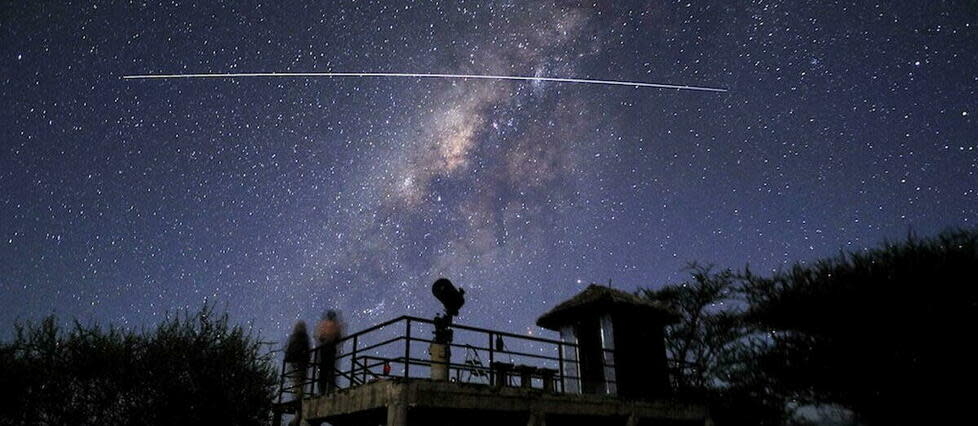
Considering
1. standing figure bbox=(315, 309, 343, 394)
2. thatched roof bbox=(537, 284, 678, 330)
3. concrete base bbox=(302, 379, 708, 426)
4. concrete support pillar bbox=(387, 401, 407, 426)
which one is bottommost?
concrete support pillar bbox=(387, 401, 407, 426)

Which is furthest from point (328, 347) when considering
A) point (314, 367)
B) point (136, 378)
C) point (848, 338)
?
point (848, 338)

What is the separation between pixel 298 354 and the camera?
14727mm

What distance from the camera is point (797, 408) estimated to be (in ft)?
77.5

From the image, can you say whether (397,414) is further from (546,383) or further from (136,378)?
(136,378)

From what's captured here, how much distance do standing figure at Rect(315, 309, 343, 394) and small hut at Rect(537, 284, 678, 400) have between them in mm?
5708

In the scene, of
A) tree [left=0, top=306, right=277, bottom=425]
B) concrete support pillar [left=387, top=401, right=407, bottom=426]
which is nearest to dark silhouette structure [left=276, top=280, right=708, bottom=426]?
concrete support pillar [left=387, top=401, right=407, bottom=426]

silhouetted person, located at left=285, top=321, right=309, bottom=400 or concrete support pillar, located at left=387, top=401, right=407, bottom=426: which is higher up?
silhouetted person, located at left=285, top=321, right=309, bottom=400

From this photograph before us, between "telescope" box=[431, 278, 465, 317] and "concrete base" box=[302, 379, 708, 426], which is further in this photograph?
"telescope" box=[431, 278, 465, 317]

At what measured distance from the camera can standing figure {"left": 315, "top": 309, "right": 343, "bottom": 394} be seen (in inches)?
537

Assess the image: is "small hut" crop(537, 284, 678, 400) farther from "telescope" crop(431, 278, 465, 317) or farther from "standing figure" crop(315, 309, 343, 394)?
"standing figure" crop(315, 309, 343, 394)

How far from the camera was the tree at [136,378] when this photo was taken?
21516mm

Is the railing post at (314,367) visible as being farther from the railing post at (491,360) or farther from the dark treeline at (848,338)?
→ the dark treeline at (848,338)

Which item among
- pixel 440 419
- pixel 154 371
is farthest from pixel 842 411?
pixel 154 371

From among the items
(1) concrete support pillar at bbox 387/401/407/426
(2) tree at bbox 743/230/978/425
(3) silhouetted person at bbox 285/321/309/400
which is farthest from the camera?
(2) tree at bbox 743/230/978/425
